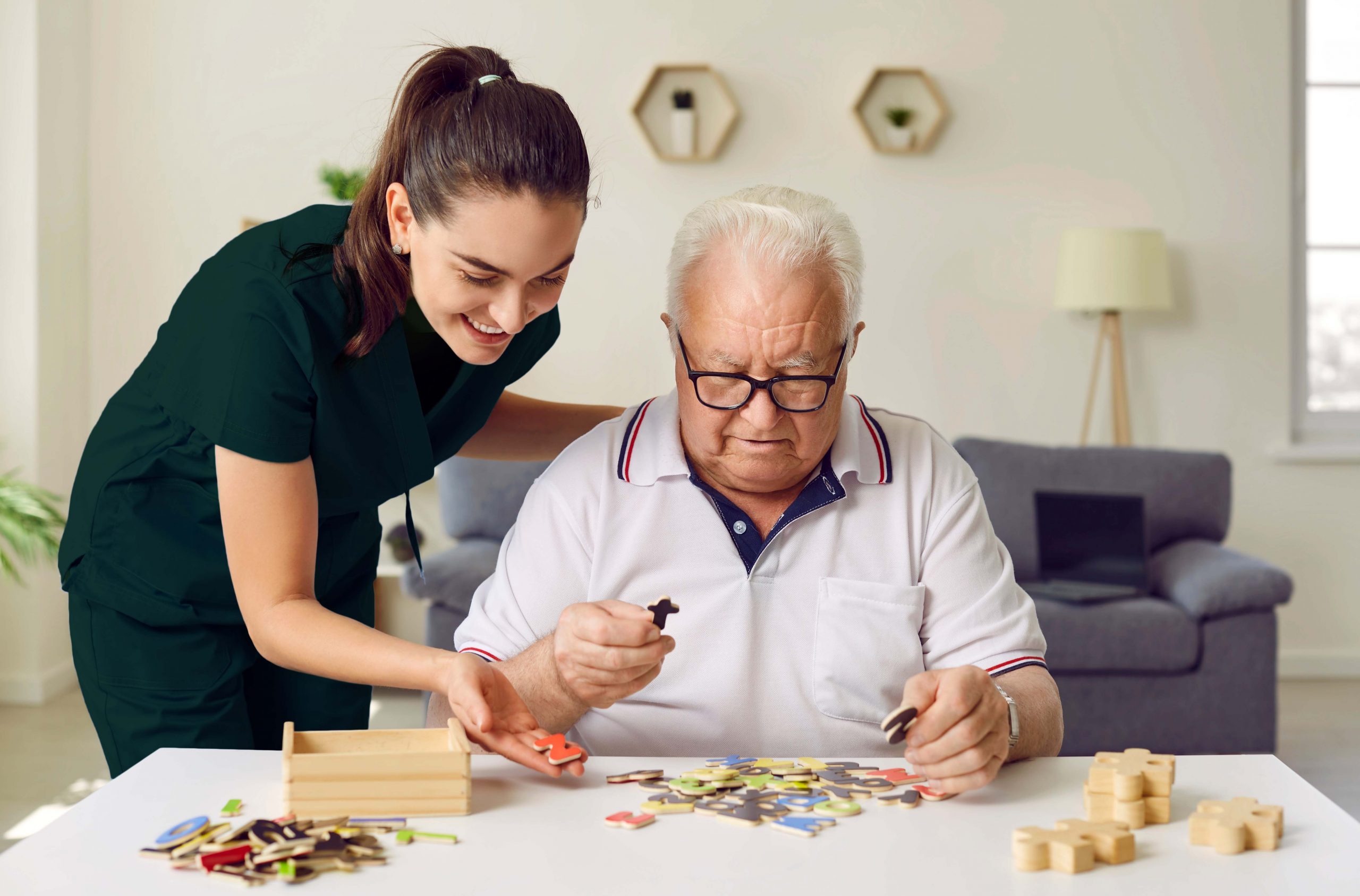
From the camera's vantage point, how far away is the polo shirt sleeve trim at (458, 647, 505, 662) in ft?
4.95

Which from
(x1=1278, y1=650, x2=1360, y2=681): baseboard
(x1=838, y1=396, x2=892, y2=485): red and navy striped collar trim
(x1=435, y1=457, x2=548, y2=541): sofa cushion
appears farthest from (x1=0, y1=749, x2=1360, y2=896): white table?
(x1=1278, y1=650, x2=1360, y2=681): baseboard

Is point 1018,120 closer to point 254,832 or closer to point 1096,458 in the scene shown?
point 1096,458

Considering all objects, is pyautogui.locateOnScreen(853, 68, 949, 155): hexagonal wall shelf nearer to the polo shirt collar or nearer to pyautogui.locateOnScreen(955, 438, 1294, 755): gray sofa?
pyautogui.locateOnScreen(955, 438, 1294, 755): gray sofa

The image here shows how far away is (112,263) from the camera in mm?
4500

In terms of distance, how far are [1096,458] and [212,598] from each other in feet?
10.3

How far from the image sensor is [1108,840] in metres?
0.99

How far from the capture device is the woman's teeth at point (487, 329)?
4.56ft

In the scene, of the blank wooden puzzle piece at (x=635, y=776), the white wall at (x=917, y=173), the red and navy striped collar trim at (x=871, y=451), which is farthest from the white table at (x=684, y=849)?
the white wall at (x=917, y=173)

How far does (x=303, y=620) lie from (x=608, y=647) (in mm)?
360

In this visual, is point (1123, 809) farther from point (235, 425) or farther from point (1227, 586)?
point (1227, 586)

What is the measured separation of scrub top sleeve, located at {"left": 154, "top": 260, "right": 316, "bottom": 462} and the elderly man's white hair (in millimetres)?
495

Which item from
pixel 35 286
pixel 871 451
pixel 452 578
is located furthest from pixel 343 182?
pixel 871 451

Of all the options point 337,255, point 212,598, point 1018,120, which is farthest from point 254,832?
point 1018,120

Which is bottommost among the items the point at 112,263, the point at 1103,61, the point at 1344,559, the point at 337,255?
the point at 1344,559
